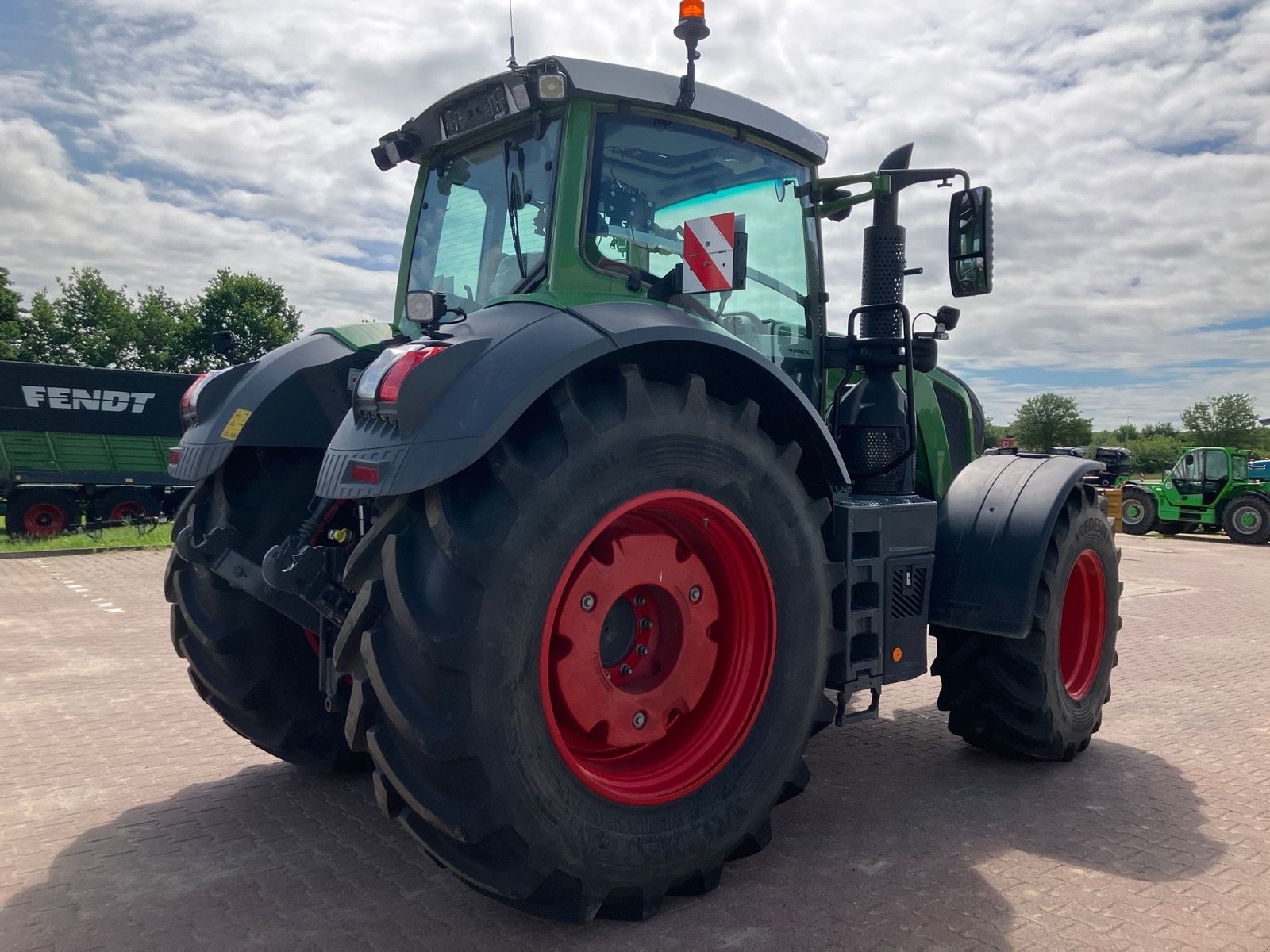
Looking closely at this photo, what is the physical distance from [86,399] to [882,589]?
16.7 meters

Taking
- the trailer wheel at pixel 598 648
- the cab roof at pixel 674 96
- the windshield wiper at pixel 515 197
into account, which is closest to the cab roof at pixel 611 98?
the cab roof at pixel 674 96

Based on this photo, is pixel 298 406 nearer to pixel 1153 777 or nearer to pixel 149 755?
pixel 149 755

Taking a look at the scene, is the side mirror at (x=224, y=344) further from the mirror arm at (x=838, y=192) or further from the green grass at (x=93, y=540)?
the green grass at (x=93, y=540)

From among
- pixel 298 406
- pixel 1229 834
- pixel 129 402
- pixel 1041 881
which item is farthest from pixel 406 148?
pixel 129 402

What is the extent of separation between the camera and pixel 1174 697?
18.8 ft

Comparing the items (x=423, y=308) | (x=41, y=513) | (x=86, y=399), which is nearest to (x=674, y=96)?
(x=423, y=308)

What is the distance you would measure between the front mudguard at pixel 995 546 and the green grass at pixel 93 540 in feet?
40.5

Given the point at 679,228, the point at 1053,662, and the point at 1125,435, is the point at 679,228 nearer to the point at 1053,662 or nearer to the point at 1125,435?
the point at 1053,662

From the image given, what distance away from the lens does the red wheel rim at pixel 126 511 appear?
16.8 metres

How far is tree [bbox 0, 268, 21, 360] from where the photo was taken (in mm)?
44594

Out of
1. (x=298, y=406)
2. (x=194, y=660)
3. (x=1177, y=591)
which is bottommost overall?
(x=1177, y=591)

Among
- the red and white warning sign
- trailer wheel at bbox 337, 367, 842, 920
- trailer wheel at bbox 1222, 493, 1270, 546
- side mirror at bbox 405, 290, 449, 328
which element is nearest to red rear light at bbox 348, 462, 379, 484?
trailer wheel at bbox 337, 367, 842, 920

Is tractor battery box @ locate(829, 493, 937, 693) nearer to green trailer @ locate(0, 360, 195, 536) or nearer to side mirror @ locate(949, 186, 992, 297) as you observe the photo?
side mirror @ locate(949, 186, 992, 297)

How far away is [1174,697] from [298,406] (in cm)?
528
